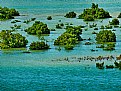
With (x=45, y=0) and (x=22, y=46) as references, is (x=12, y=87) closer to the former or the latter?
(x=22, y=46)

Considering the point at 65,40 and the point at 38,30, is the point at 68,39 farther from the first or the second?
the point at 38,30

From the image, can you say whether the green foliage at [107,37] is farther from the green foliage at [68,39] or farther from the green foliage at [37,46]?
the green foliage at [37,46]

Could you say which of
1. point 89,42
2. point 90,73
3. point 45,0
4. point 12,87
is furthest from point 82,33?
point 45,0

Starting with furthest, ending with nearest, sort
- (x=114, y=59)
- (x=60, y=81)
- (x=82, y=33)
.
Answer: (x=82, y=33)
(x=114, y=59)
(x=60, y=81)

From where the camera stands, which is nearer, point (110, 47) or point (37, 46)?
point (37, 46)

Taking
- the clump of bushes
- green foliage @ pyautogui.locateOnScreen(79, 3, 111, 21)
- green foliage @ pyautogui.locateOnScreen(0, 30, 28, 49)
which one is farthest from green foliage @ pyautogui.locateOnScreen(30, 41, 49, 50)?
green foliage @ pyautogui.locateOnScreen(79, 3, 111, 21)

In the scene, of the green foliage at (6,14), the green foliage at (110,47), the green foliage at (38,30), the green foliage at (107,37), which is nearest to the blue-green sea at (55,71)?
the green foliage at (110,47)

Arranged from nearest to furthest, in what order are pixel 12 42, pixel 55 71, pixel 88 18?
pixel 55 71 → pixel 12 42 → pixel 88 18

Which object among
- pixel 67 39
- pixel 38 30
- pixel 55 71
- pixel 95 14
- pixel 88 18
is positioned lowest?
pixel 55 71

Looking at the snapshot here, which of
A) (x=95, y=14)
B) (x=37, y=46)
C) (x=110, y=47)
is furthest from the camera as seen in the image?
(x=95, y=14)

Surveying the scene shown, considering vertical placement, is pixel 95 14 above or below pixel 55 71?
above

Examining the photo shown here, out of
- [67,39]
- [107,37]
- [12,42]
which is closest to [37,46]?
[12,42]
